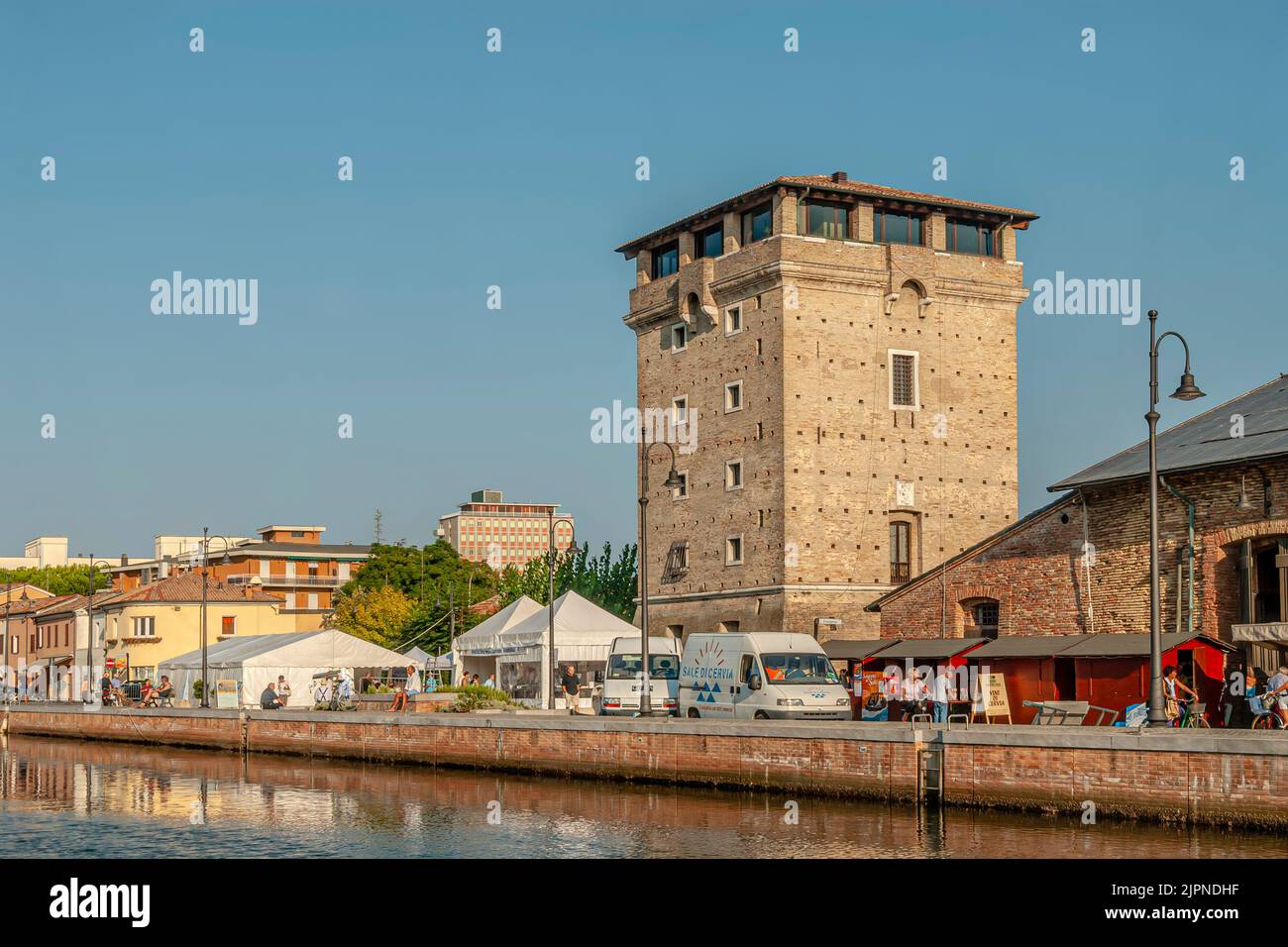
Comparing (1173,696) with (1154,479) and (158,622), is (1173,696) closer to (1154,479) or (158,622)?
(1154,479)

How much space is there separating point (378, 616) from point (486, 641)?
39.9 m

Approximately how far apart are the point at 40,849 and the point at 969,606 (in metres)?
27.0

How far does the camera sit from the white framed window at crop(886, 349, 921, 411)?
53344 millimetres

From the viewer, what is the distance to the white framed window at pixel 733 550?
53188 mm

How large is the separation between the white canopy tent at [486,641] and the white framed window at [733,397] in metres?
9.96

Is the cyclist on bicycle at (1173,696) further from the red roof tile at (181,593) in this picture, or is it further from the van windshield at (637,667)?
the red roof tile at (181,593)

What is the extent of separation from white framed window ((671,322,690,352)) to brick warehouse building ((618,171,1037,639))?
111 mm

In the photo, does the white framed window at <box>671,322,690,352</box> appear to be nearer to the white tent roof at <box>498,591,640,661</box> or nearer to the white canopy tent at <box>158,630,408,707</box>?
the white tent roof at <box>498,591,640,661</box>

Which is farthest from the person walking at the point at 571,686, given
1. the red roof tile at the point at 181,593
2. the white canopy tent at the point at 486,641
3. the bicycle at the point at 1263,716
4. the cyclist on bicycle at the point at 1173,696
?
the red roof tile at the point at 181,593

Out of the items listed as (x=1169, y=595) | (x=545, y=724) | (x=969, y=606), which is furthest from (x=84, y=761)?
(x=1169, y=595)

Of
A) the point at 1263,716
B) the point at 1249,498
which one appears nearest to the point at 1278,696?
the point at 1263,716

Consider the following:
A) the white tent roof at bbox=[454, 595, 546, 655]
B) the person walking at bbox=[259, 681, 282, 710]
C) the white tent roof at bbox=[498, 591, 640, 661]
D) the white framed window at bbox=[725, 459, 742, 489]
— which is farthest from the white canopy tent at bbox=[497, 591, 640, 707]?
the white framed window at bbox=[725, 459, 742, 489]

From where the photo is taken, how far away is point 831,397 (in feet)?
170
